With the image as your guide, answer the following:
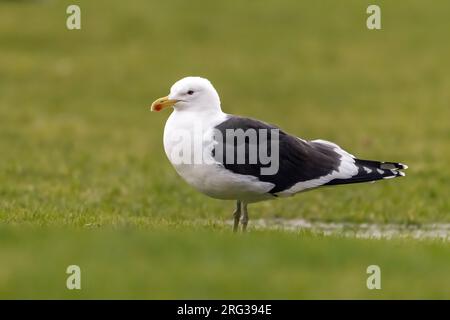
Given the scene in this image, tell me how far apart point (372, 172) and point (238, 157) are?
1.60m

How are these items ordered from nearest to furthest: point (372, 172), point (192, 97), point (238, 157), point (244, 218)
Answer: point (238, 157)
point (192, 97)
point (244, 218)
point (372, 172)

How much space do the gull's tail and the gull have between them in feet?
0.03

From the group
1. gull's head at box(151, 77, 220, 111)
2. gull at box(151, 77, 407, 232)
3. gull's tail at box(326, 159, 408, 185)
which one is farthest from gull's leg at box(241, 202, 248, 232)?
gull's head at box(151, 77, 220, 111)

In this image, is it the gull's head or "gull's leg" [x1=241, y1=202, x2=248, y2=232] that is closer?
the gull's head

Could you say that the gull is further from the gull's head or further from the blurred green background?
the blurred green background

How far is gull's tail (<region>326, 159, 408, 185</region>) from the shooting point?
10.8 m

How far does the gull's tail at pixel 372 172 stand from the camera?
35.5ft

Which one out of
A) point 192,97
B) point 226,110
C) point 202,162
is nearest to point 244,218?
point 202,162

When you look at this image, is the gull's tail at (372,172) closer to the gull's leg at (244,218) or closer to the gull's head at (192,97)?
the gull's leg at (244,218)

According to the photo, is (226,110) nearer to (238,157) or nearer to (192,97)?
(192,97)

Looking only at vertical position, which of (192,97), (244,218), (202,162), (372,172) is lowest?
(244,218)

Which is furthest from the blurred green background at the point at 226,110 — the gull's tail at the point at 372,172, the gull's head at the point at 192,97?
the gull's head at the point at 192,97

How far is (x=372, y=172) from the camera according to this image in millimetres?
10938

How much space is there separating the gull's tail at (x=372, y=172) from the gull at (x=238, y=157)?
0.01 meters
